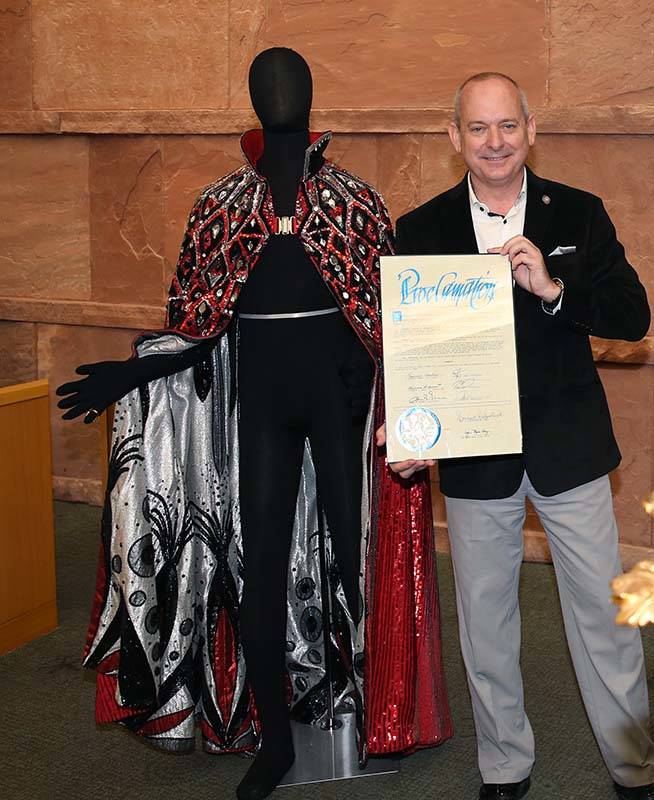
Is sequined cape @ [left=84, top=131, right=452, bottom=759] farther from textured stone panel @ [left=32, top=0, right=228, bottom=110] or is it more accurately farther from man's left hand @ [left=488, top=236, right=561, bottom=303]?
textured stone panel @ [left=32, top=0, right=228, bottom=110]

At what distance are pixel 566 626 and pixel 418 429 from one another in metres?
0.78

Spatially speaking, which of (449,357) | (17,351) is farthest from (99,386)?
(17,351)

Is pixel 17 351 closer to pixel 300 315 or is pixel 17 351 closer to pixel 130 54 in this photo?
pixel 130 54

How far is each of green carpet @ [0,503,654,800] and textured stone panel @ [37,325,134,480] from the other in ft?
6.15

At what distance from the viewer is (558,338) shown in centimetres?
278

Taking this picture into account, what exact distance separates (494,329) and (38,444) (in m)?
2.42

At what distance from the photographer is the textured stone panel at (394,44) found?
188 inches

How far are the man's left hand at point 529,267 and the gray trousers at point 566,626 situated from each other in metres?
0.50

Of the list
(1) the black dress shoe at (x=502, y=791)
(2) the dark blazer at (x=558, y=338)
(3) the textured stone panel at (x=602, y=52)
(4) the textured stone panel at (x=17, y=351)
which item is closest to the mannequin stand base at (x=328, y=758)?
(1) the black dress shoe at (x=502, y=791)

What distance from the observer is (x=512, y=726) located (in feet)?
9.98

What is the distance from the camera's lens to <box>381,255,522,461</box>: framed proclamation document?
2.53 metres

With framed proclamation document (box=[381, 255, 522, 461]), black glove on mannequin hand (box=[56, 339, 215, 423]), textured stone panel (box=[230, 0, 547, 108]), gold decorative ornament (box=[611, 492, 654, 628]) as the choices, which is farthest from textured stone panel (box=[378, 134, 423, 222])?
gold decorative ornament (box=[611, 492, 654, 628])

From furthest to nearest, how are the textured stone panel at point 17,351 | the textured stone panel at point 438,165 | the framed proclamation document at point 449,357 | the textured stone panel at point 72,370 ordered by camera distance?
the textured stone panel at point 17,351 → the textured stone panel at point 72,370 → the textured stone panel at point 438,165 → the framed proclamation document at point 449,357

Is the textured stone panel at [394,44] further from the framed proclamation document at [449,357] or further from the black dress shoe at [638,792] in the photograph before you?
the black dress shoe at [638,792]
